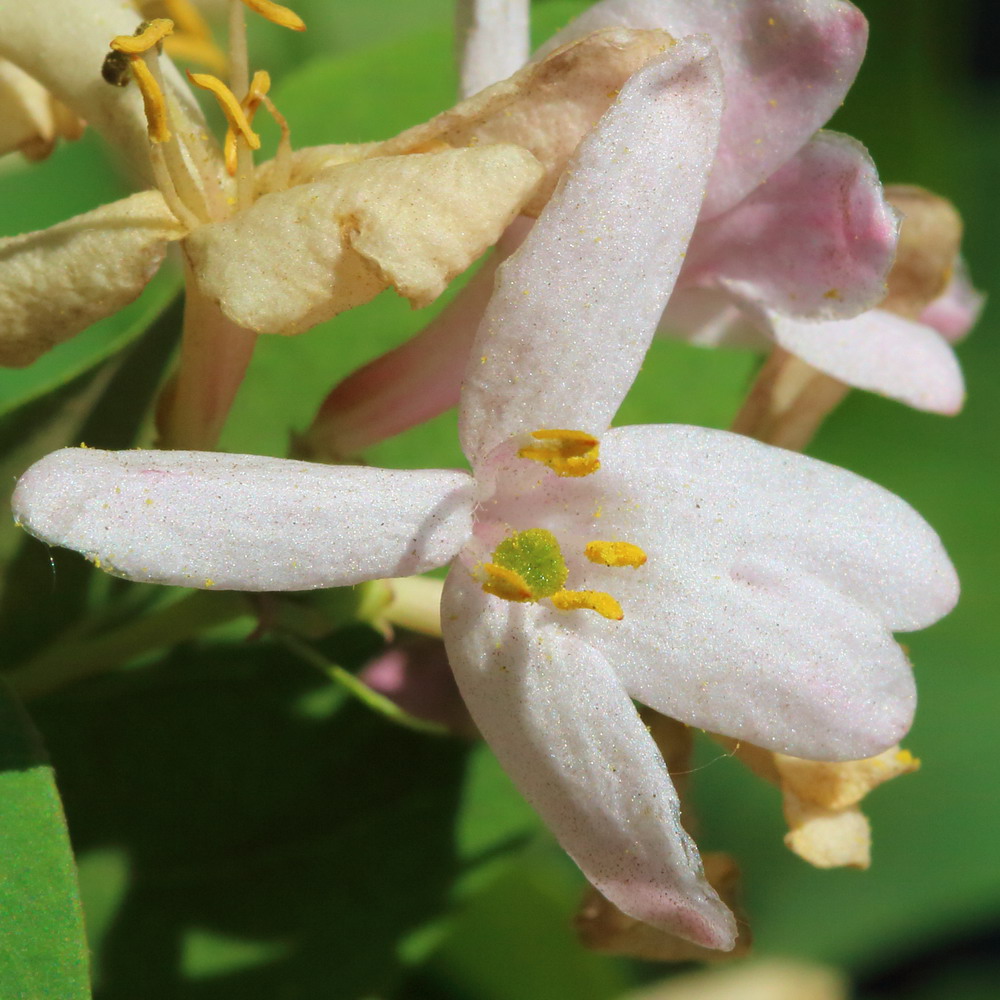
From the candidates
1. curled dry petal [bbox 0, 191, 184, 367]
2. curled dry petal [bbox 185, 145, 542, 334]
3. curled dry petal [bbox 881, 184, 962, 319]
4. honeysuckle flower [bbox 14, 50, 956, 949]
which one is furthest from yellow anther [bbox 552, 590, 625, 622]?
curled dry petal [bbox 881, 184, 962, 319]

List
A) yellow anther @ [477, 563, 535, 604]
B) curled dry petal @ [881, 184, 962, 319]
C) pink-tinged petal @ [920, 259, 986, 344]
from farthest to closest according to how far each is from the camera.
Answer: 1. pink-tinged petal @ [920, 259, 986, 344]
2. curled dry petal @ [881, 184, 962, 319]
3. yellow anther @ [477, 563, 535, 604]

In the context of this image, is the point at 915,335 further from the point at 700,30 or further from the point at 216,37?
the point at 216,37

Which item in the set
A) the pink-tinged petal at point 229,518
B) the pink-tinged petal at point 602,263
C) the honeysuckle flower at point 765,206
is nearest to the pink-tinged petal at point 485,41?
the honeysuckle flower at point 765,206

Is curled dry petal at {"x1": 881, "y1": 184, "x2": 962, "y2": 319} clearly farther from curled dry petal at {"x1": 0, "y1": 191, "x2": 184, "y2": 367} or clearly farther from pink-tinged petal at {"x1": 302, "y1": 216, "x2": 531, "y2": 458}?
curled dry petal at {"x1": 0, "y1": 191, "x2": 184, "y2": 367}

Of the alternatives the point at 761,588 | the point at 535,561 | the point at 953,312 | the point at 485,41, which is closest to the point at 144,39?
the point at 485,41

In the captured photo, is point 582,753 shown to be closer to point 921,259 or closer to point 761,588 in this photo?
point 761,588
